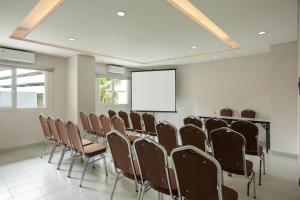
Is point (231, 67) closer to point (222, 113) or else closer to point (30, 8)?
point (222, 113)

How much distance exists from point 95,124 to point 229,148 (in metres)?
3.22

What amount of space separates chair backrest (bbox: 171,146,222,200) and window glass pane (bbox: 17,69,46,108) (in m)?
5.40

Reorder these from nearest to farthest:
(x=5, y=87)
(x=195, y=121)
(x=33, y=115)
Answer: (x=195, y=121), (x=5, y=87), (x=33, y=115)

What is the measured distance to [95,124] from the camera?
181 inches

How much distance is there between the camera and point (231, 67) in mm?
6531

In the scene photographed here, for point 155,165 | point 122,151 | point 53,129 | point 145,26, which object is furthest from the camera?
point 53,129

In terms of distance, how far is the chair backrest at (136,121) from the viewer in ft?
16.4

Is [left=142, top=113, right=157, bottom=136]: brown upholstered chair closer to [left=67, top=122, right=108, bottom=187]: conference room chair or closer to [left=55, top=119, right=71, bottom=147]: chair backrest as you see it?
[left=67, top=122, right=108, bottom=187]: conference room chair

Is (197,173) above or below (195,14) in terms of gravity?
below

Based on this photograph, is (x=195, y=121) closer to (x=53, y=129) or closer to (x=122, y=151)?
(x=122, y=151)

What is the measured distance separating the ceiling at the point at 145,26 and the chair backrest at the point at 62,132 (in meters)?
1.81

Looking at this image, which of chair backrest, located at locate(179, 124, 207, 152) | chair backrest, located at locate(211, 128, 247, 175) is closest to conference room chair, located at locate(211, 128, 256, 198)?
chair backrest, located at locate(211, 128, 247, 175)

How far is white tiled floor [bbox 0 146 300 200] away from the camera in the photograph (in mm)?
2671

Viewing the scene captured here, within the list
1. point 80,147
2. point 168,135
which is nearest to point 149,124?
point 168,135
